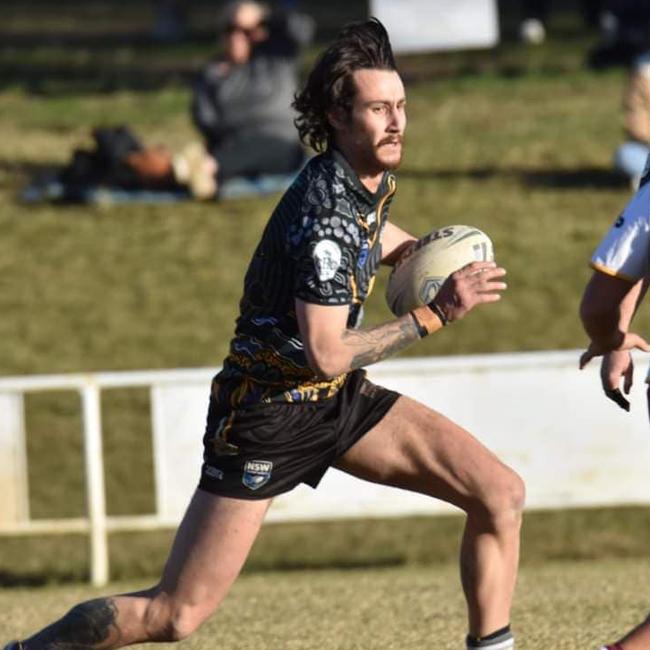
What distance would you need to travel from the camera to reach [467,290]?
524 centimetres

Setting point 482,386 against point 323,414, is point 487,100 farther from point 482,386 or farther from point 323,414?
point 323,414

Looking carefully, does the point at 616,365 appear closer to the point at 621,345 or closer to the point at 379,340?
the point at 621,345

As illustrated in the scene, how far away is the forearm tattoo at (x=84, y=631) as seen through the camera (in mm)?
5578

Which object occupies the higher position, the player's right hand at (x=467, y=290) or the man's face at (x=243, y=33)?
the player's right hand at (x=467, y=290)

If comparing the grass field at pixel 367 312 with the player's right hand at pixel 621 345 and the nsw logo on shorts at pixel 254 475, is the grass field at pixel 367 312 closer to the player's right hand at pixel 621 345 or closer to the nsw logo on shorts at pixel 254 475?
the nsw logo on shorts at pixel 254 475

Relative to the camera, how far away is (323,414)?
5621 millimetres

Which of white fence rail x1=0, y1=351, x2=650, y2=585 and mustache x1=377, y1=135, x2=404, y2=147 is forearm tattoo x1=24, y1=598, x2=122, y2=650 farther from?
white fence rail x1=0, y1=351, x2=650, y2=585

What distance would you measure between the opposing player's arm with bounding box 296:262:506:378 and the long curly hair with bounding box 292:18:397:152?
1.89 ft

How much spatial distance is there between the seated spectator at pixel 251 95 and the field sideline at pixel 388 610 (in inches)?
224

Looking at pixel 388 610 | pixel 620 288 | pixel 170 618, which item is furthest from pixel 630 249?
pixel 388 610

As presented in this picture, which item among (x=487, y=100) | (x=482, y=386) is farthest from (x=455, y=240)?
(x=487, y=100)

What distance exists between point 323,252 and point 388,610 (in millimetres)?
2965

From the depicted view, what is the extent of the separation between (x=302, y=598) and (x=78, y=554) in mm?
3873

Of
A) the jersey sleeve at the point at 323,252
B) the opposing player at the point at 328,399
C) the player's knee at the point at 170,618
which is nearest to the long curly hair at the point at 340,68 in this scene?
the opposing player at the point at 328,399
